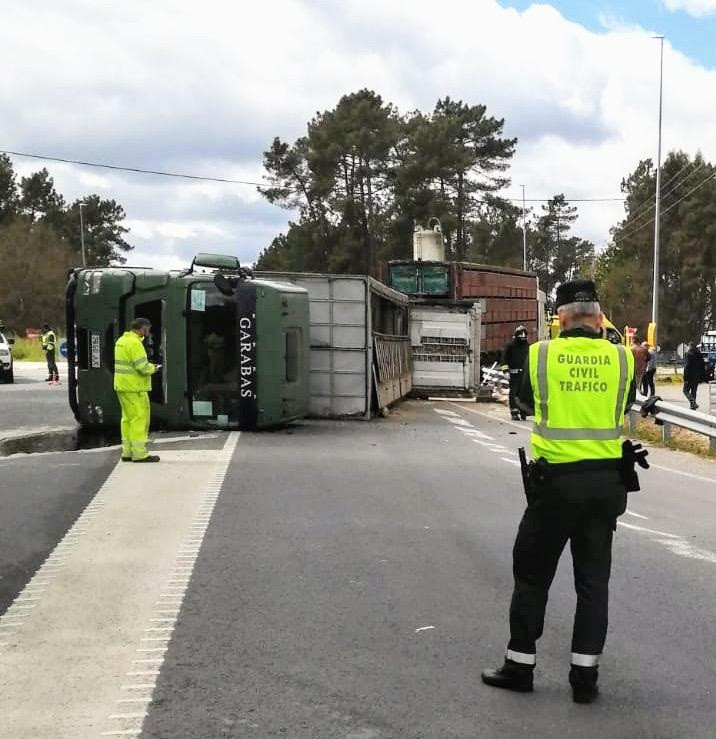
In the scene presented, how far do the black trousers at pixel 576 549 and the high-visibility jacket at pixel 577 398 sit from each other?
0.41 ft

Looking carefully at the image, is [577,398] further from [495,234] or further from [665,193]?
[665,193]

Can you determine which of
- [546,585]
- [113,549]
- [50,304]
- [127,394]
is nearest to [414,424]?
[127,394]

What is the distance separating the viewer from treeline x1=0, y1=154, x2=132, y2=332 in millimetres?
66188

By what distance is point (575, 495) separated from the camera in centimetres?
413

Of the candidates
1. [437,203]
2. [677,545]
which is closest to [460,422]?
[677,545]

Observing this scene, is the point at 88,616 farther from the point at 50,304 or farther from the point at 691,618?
the point at 50,304

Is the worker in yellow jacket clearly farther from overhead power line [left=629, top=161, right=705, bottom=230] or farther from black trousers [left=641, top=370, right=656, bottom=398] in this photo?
overhead power line [left=629, top=161, right=705, bottom=230]

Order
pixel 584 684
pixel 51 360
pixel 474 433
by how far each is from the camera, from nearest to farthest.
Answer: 1. pixel 584 684
2. pixel 474 433
3. pixel 51 360

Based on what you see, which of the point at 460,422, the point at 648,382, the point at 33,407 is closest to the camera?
the point at 460,422

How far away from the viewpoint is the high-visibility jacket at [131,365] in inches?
429

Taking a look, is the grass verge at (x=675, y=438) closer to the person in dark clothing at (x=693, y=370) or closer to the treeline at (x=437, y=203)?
the person in dark clothing at (x=693, y=370)

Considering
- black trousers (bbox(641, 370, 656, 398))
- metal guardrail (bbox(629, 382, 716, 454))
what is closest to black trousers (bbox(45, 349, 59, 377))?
black trousers (bbox(641, 370, 656, 398))

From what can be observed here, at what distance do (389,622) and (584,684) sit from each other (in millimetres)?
1292

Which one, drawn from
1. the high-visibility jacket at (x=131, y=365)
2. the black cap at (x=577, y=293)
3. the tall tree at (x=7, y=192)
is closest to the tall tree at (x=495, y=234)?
the tall tree at (x=7, y=192)
